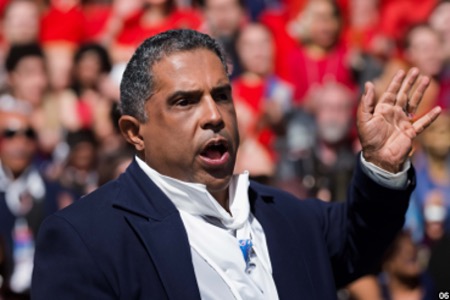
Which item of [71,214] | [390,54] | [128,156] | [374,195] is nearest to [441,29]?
[390,54]

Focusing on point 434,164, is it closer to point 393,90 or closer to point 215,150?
point 393,90

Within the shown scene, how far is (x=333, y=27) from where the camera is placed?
7.80 meters

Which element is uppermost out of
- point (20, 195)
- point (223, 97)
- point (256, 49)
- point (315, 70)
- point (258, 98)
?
point (223, 97)

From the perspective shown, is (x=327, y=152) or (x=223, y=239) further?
(x=327, y=152)

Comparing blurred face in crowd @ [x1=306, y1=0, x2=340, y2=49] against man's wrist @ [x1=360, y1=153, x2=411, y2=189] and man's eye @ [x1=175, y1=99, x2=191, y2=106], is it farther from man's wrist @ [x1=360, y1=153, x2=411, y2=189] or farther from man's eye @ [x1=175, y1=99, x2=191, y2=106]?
man's eye @ [x1=175, y1=99, x2=191, y2=106]

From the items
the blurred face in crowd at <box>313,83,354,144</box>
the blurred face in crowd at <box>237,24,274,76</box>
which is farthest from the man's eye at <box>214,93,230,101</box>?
Answer: the blurred face in crowd at <box>237,24,274,76</box>

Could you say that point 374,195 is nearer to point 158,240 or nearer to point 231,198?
point 231,198

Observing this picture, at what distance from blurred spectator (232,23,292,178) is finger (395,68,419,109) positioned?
3.55 meters

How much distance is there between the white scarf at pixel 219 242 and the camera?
2846 millimetres

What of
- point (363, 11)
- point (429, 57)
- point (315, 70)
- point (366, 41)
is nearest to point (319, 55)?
point (315, 70)

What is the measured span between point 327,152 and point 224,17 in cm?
168

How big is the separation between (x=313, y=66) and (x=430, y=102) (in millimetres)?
960

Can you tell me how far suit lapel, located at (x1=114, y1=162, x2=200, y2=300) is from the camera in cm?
275

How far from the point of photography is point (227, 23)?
26.3ft
